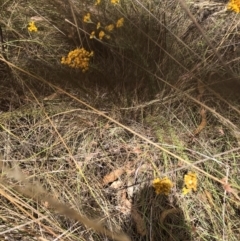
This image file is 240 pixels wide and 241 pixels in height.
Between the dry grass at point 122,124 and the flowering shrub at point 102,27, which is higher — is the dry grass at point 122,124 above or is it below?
below

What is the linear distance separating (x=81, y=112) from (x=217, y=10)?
64cm

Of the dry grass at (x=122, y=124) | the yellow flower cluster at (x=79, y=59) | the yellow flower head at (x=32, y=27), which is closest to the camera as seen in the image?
the dry grass at (x=122, y=124)

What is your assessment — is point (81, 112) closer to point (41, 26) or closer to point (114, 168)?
point (114, 168)

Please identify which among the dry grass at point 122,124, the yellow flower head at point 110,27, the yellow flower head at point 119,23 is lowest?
the dry grass at point 122,124

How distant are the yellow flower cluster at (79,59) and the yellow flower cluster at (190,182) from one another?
0.48m

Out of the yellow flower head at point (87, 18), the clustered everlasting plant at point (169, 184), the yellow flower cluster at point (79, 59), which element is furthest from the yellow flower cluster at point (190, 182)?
the yellow flower head at point (87, 18)

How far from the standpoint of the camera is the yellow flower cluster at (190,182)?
1069mm

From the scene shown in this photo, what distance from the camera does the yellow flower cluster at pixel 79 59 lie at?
1.32 metres

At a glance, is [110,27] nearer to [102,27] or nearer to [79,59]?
[102,27]

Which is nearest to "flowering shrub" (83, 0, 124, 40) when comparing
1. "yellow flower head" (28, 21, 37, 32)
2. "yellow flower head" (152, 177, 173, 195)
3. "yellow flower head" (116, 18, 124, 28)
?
"yellow flower head" (116, 18, 124, 28)

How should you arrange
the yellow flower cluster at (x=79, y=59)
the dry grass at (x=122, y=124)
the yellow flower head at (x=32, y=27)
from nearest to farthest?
the dry grass at (x=122, y=124), the yellow flower cluster at (x=79, y=59), the yellow flower head at (x=32, y=27)

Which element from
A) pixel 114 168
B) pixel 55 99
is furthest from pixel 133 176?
pixel 55 99

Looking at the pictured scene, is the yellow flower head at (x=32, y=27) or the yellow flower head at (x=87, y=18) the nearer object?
the yellow flower head at (x=87, y=18)

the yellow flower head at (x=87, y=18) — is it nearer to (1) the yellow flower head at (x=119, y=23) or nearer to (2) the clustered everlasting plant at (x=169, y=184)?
(1) the yellow flower head at (x=119, y=23)
